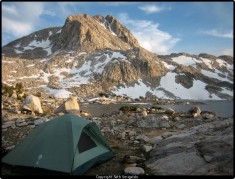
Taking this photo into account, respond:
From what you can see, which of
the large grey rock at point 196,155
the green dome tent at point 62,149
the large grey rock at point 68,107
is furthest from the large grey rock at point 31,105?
the large grey rock at point 196,155

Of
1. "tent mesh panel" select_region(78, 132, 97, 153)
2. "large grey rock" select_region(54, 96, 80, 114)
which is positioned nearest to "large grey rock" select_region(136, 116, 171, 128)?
"tent mesh panel" select_region(78, 132, 97, 153)

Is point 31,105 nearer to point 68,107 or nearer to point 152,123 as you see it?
point 68,107

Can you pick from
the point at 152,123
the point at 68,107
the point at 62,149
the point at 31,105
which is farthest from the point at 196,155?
the point at 68,107

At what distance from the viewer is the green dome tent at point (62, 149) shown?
37.4 ft

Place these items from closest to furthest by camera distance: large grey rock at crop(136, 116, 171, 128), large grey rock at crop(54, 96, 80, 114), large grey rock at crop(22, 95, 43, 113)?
large grey rock at crop(136, 116, 171, 128), large grey rock at crop(22, 95, 43, 113), large grey rock at crop(54, 96, 80, 114)

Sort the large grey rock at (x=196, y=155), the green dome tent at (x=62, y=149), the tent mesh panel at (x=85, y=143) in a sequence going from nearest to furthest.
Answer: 1. the large grey rock at (x=196, y=155)
2. the green dome tent at (x=62, y=149)
3. the tent mesh panel at (x=85, y=143)

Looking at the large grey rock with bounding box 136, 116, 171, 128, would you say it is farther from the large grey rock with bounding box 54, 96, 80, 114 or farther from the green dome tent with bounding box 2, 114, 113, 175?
the large grey rock with bounding box 54, 96, 80, 114

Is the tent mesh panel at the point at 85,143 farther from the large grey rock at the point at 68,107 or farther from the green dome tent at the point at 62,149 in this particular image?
the large grey rock at the point at 68,107

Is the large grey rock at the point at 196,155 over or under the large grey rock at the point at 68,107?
under

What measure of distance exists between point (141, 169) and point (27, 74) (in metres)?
145

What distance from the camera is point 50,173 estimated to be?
11250 mm

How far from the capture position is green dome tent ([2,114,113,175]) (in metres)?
11.4

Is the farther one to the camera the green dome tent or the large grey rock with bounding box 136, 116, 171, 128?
the large grey rock with bounding box 136, 116, 171, 128

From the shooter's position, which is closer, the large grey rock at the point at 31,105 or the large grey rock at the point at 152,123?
the large grey rock at the point at 152,123
